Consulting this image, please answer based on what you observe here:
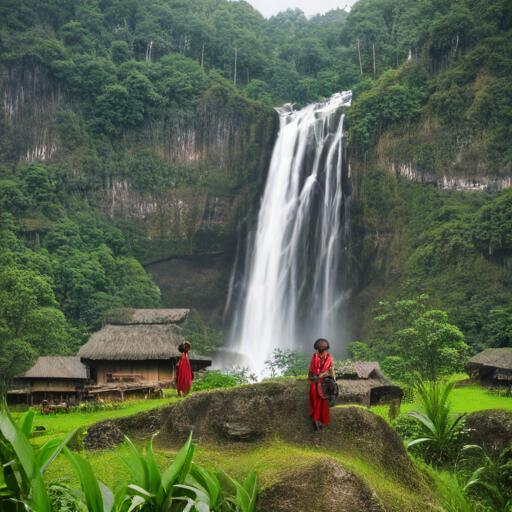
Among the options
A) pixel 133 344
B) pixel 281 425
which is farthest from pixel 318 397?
pixel 133 344

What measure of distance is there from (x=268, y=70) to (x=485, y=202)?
97.2 feet

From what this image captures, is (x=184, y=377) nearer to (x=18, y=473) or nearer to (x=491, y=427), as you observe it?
(x=491, y=427)

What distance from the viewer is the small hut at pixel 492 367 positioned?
2563 centimetres

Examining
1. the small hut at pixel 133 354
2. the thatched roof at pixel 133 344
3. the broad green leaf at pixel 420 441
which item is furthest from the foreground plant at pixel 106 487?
the thatched roof at pixel 133 344

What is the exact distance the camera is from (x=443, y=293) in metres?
35.3

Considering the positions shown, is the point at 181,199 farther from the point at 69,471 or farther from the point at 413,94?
the point at 69,471

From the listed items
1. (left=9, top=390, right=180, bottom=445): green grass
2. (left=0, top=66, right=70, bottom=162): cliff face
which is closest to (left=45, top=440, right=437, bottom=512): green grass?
(left=9, top=390, right=180, bottom=445): green grass

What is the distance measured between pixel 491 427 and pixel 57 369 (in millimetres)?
20172

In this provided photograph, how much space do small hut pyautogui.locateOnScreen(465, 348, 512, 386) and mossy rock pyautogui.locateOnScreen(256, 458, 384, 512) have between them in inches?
867

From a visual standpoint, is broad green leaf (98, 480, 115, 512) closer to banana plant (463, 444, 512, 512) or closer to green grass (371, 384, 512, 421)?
banana plant (463, 444, 512, 512)

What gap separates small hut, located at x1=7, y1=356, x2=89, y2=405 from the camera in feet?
78.5

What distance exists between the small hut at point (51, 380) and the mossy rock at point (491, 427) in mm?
18456

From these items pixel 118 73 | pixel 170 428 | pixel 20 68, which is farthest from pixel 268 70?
pixel 170 428

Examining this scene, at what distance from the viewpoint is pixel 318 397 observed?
7.32m
